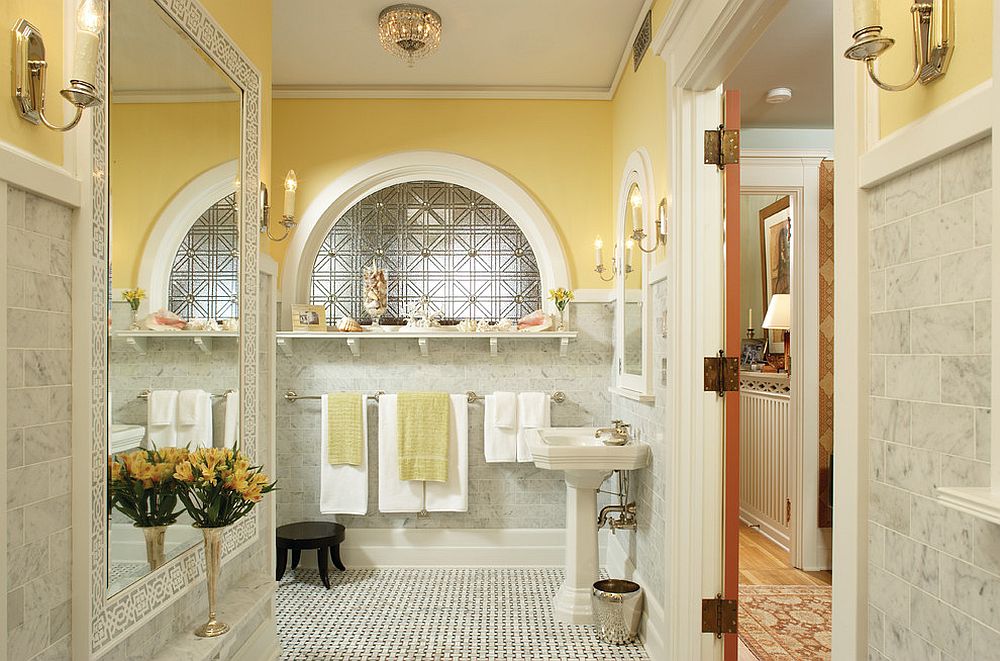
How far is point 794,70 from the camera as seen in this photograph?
390 centimetres

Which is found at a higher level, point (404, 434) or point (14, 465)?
point (14, 465)

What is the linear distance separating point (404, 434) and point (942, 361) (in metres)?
3.48

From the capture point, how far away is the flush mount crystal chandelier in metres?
3.45

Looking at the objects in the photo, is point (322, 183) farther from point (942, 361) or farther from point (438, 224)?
point (942, 361)

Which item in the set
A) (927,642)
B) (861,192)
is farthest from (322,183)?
(927,642)

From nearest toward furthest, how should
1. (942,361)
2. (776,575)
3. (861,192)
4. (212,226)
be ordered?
(942,361)
(861,192)
(212,226)
(776,575)

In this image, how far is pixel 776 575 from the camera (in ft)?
14.0

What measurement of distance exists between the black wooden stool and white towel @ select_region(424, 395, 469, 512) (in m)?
0.54

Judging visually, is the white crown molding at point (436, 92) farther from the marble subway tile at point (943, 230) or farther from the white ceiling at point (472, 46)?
the marble subway tile at point (943, 230)

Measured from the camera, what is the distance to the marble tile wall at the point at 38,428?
141 centimetres

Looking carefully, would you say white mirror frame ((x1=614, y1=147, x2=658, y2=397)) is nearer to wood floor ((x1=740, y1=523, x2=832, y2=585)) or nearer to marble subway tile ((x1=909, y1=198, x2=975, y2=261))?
wood floor ((x1=740, y1=523, x2=832, y2=585))

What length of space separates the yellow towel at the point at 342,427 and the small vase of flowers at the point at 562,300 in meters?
1.23

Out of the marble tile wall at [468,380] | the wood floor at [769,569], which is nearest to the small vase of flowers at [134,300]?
the marble tile wall at [468,380]

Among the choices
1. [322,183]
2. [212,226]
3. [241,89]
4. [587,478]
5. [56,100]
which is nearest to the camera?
[56,100]
